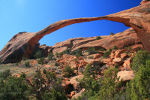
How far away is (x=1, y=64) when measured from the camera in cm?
1678

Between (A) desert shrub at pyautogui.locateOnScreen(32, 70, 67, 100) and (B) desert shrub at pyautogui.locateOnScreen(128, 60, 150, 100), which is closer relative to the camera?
(B) desert shrub at pyautogui.locateOnScreen(128, 60, 150, 100)

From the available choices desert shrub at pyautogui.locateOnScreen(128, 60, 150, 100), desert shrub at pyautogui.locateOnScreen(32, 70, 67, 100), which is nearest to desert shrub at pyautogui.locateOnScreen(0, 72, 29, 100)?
desert shrub at pyautogui.locateOnScreen(32, 70, 67, 100)

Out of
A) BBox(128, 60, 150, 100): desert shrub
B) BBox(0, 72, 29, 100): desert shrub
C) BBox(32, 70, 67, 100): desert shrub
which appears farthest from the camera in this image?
BBox(32, 70, 67, 100): desert shrub

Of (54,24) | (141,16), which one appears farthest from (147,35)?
(54,24)

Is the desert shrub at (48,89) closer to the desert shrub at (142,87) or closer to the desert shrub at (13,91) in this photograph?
the desert shrub at (13,91)

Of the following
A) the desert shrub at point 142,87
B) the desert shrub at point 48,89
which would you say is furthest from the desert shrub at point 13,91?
the desert shrub at point 142,87

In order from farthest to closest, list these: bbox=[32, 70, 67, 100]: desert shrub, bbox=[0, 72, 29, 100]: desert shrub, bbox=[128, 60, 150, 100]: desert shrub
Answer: bbox=[32, 70, 67, 100]: desert shrub → bbox=[0, 72, 29, 100]: desert shrub → bbox=[128, 60, 150, 100]: desert shrub

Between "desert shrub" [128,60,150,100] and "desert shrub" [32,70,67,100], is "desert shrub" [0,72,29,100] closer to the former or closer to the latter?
"desert shrub" [32,70,67,100]

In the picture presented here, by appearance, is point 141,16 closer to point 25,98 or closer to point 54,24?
point 54,24

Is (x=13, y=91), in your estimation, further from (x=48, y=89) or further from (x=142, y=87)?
(x=142, y=87)

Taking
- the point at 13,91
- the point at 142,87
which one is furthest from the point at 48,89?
the point at 142,87

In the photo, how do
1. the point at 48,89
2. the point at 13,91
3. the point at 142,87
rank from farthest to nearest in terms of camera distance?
the point at 48,89, the point at 13,91, the point at 142,87

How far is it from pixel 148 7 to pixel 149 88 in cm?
571

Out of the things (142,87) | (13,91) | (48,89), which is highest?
(13,91)
